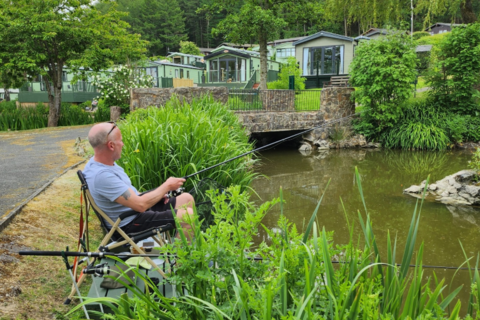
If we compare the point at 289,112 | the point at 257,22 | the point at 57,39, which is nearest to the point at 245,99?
the point at 289,112

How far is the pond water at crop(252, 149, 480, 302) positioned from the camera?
5.57m

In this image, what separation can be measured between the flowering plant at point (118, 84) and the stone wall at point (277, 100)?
5.44 meters

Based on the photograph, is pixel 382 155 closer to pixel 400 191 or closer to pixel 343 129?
pixel 343 129

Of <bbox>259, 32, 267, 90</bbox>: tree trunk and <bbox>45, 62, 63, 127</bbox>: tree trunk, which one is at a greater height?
<bbox>259, 32, 267, 90</bbox>: tree trunk

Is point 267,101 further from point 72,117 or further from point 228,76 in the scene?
point 228,76

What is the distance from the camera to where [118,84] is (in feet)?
54.2

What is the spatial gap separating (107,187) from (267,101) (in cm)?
1205

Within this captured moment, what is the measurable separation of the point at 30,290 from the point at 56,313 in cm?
34

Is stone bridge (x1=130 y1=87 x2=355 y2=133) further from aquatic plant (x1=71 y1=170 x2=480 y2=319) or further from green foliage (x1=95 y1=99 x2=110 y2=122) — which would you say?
aquatic plant (x1=71 y1=170 x2=480 y2=319)

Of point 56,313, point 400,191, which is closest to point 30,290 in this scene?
point 56,313

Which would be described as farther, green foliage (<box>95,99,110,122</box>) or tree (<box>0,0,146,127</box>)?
green foliage (<box>95,99,110,122</box>)

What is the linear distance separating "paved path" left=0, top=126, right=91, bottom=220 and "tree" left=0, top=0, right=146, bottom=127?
10.4ft

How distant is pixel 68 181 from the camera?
19.3 ft

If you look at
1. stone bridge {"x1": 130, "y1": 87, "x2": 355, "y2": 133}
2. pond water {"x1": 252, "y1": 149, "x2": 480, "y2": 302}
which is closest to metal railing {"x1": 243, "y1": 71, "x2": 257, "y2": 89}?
stone bridge {"x1": 130, "y1": 87, "x2": 355, "y2": 133}
